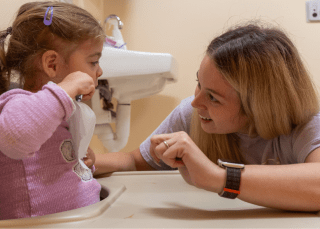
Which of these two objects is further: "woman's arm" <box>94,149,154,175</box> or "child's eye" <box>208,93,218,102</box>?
"woman's arm" <box>94,149,154,175</box>

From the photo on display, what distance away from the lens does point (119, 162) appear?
3.18ft

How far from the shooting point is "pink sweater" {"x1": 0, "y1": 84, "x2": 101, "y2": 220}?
45cm

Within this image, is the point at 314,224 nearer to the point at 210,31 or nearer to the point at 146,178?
the point at 146,178

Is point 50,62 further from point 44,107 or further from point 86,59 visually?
point 44,107

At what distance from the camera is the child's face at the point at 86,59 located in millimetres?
708

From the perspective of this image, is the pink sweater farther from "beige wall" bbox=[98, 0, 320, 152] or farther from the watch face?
"beige wall" bbox=[98, 0, 320, 152]

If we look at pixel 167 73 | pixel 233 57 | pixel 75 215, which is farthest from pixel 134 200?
pixel 167 73

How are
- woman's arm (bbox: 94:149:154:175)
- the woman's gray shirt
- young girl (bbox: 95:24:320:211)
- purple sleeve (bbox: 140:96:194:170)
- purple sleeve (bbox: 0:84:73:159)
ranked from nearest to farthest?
purple sleeve (bbox: 0:84:73:159) < young girl (bbox: 95:24:320:211) < the woman's gray shirt < woman's arm (bbox: 94:149:154:175) < purple sleeve (bbox: 140:96:194:170)

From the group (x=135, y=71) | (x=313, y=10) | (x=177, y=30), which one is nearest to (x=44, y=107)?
(x=135, y=71)

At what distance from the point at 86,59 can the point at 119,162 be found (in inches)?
15.2

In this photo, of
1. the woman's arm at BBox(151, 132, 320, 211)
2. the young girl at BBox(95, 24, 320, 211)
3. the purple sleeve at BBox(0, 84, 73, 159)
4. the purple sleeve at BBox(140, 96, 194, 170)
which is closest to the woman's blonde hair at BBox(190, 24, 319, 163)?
the young girl at BBox(95, 24, 320, 211)

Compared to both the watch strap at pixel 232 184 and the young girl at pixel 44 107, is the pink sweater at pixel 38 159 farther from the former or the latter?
the watch strap at pixel 232 184

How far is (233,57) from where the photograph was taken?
705 millimetres

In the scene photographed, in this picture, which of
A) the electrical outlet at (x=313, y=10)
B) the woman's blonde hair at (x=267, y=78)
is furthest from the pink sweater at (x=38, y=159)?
the electrical outlet at (x=313, y=10)
